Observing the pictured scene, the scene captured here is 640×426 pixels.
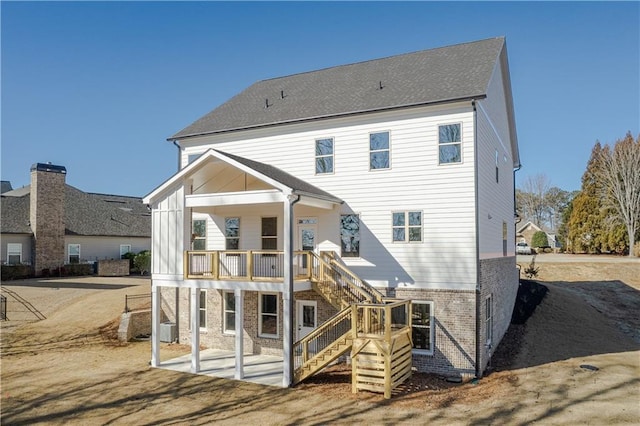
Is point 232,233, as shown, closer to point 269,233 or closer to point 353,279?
point 269,233

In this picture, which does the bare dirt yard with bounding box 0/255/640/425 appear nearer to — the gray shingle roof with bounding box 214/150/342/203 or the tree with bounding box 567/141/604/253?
the gray shingle roof with bounding box 214/150/342/203

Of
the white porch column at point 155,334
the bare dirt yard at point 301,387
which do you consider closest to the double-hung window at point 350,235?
the bare dirt yard at point 301,387

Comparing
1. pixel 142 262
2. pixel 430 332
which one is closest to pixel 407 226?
pixel 430 332

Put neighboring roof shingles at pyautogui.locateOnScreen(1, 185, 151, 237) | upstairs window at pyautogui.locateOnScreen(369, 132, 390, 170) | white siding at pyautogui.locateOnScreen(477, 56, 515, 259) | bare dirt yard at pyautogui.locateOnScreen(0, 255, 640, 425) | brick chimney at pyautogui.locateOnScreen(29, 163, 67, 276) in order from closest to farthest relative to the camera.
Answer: bare dirt yard at pyautogui.locateOnScreen(0, 255, 640, 425), white siding at pyautogui.locateOnScreen(477, 56, 515, 259), upstairs window at pyautogui.locateOnScreen(369, 132, 390, 170), brick chimney at pyautogui.locateOnScreen(29, 163, 67, 276), neighboring roof shingles at pyautogui.locateOnScreen(1, 185, 151, 237)

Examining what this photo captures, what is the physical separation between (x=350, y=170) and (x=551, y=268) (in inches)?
1083

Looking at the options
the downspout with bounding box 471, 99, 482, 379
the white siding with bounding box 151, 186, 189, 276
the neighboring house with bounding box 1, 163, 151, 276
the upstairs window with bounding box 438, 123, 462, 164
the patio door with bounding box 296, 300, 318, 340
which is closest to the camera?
the downspout with bounding box 471, 99, 482, 379

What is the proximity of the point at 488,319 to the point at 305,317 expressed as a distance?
647 cm

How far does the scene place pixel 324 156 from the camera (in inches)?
675

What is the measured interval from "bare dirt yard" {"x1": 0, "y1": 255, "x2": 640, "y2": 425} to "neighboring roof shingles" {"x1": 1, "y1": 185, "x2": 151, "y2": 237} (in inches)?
568

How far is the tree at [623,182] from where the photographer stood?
45.7 meters

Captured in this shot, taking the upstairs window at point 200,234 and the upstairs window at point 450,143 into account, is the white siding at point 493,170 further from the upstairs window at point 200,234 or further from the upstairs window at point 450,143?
the upstairs window at point 200,234

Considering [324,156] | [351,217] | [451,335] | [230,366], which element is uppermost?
[324,156]

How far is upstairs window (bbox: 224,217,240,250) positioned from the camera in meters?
18.5

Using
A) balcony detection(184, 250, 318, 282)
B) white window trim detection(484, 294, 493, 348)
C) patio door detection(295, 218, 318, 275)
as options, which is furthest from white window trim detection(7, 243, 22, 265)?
white window trim detection(484, 294, 493, 348)
